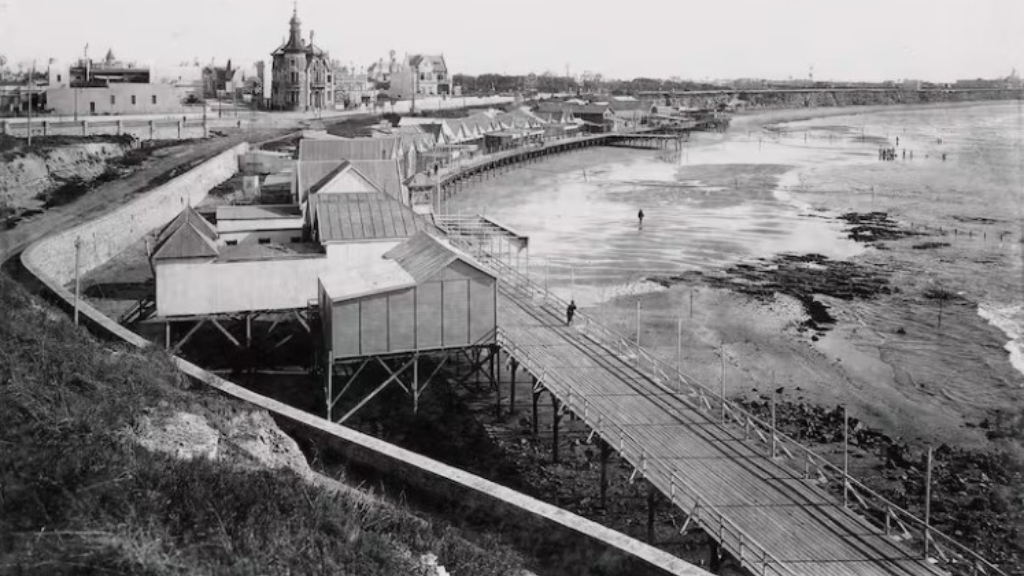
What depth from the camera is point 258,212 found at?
39.7 metres

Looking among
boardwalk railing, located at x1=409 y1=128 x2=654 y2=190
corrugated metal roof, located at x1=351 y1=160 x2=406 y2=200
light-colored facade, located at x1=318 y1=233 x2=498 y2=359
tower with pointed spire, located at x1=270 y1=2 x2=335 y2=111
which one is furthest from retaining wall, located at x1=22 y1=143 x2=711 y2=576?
tower with pointed spire, located at x1=270 y1=2 x2=335 y2=111

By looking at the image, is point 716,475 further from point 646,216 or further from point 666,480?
point 646,216

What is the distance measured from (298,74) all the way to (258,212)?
71.9 metres

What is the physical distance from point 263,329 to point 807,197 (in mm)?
49514

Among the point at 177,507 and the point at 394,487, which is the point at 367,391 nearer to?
the point at 394,487

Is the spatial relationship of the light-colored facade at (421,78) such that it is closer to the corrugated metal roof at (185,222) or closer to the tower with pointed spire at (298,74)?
the tower with pointed spire at (298,74)

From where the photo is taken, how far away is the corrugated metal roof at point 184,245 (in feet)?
92.5

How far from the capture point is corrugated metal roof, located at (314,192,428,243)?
30938mm

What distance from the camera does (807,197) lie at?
230 ft

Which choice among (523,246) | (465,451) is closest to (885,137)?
(523,246)

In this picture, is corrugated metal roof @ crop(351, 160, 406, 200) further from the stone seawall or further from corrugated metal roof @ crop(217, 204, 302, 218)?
the stone seawall

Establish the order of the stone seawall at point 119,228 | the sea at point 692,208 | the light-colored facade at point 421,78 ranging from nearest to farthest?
the stone seawall at point 119,228 < the sea at point 692,208 < the light-colored facade at point 421,78

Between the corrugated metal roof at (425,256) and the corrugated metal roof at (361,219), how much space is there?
116cm

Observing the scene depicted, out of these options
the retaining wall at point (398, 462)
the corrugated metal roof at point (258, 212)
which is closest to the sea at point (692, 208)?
the corrugated metal roof at point (258, 212)
